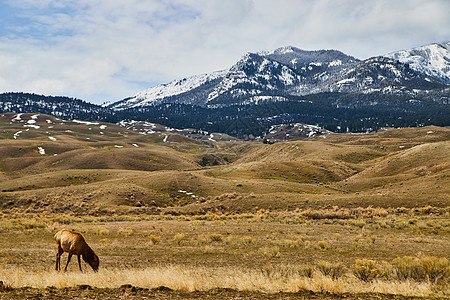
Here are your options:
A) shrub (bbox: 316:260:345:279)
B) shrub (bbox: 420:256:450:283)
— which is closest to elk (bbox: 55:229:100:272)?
shrub (bbox: 316:260:345:279)

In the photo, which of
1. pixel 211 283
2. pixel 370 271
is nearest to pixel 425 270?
pixel 370 271

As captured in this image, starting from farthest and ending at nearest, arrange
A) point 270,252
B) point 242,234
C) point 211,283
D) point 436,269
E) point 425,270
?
1. point 242,234
2. point 270,252
3. point 425,270
4. point 436,269
5. point 211,283

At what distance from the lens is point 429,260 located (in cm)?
1428

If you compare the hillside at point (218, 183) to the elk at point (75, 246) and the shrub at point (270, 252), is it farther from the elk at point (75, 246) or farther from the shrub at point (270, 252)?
the elk at point (75, 246)

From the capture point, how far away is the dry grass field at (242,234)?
12.0 meters

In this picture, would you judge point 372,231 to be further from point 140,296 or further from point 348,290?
point 140,296

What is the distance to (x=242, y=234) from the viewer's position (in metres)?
30.0

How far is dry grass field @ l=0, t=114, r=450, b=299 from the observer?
472 inches

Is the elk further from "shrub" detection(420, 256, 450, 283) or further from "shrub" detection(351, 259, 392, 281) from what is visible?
"shrub" detection(420, 256, 450, 283)

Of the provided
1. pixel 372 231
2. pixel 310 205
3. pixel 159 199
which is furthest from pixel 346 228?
pixel 159 199

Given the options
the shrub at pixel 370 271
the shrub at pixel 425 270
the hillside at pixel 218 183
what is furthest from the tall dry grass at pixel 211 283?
the hillside at pixel 218 183

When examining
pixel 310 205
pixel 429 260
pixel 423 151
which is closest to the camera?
pixel 429 260

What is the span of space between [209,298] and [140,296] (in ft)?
7.45

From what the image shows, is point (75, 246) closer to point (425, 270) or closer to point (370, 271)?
point (370, 271)
